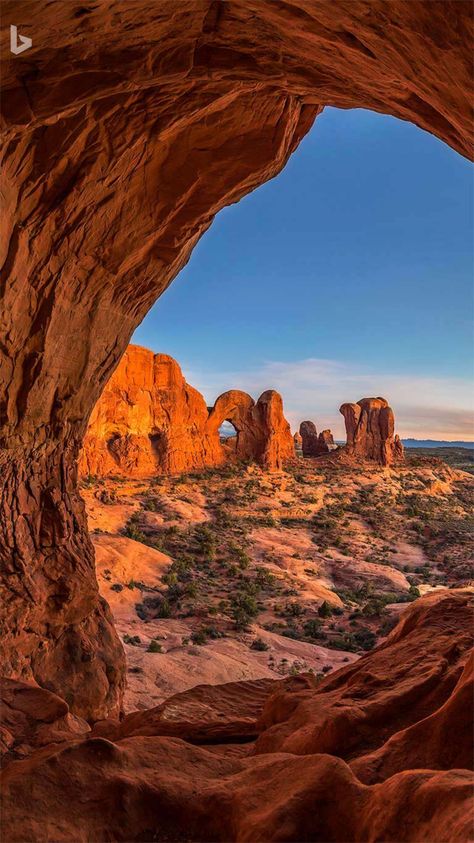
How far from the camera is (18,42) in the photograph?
3520mm

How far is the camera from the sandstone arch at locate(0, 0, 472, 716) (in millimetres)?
3797

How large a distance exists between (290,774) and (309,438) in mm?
55273

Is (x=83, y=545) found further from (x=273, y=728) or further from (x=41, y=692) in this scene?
(x=273, y=728)

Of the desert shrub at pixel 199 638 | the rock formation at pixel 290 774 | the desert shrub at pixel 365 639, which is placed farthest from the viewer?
the desert shrub at pixel 365 639

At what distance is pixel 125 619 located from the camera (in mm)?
17562

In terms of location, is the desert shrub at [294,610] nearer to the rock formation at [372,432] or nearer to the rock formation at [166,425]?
the rock formation at [166,425]

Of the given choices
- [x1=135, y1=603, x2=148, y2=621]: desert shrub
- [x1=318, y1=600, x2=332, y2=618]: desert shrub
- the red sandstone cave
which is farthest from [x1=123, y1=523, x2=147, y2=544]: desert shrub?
the red sandstone cave

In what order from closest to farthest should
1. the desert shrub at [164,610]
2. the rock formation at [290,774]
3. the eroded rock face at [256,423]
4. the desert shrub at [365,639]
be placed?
the rock formation at [290,774], the desert shrub at [365,639], the desert shrub at [164,610], the eroded rock face at [256,423]

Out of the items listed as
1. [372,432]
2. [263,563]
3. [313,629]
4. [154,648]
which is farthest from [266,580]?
[372,432]

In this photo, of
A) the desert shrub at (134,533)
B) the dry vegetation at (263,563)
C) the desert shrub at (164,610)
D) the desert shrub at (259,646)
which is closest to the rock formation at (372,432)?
the dry vegetation at (263,563)

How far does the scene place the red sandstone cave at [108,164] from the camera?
12.3ft

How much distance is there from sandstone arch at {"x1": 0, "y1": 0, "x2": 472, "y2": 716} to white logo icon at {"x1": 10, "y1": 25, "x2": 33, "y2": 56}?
0.11 meters

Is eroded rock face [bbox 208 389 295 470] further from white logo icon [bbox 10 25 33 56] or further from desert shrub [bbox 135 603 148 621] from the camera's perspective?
white logo icon [bbox 10 25 33 56]

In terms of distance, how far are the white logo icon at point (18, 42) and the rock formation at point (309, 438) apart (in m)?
55.1
